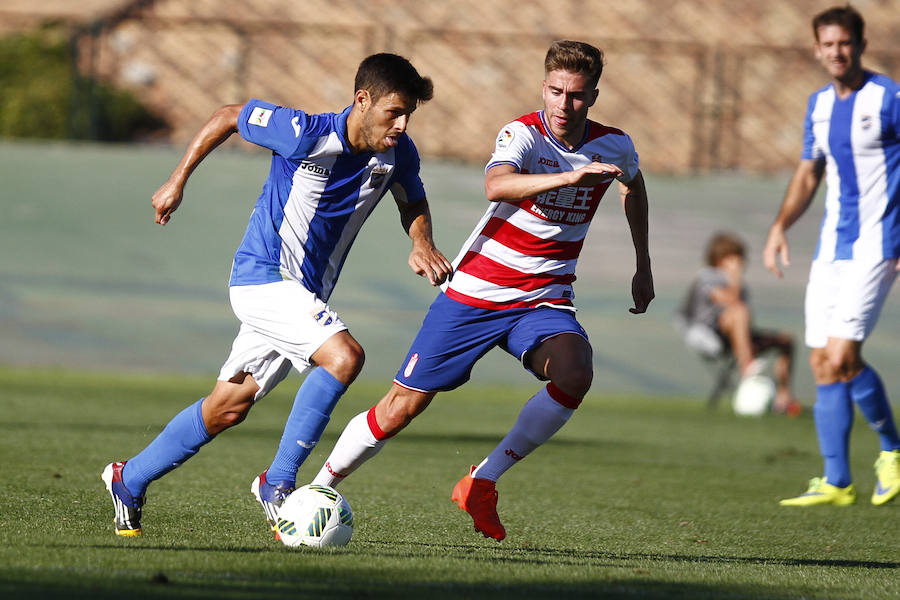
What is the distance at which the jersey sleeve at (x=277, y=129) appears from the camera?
15.9ft

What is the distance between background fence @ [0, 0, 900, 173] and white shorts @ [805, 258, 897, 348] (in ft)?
39.5

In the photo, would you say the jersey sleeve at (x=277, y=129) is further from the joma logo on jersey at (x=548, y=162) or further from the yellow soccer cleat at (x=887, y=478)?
the yellow soccer cleat at (x=887, y=478)

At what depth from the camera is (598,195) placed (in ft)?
17.1

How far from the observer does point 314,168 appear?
4906 mm

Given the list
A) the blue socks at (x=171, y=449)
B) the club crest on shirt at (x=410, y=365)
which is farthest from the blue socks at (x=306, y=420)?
the club crest on shirt at (x=410, y=365)

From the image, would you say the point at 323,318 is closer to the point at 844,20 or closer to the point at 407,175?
the point at 407,175

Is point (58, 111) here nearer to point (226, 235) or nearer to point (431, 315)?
point (226, 235)

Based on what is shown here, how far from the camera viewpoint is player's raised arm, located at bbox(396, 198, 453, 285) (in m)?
4.90

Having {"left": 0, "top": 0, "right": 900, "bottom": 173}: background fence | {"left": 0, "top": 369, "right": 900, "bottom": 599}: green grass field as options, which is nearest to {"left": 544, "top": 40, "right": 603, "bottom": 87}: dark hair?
{"left": 0, "top": 369, "right": 900, "bottom": 599}: green grass field

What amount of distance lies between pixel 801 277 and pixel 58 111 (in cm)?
1008

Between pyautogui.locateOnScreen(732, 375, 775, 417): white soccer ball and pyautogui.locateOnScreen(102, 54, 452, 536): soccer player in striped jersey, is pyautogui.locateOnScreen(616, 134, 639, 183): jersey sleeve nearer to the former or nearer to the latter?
pyautogui.locateOnScreen(102, 54, 452, 536): soccer player in striped jersey

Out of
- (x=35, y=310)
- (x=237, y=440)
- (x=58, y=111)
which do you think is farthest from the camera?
(x=58, y=111)

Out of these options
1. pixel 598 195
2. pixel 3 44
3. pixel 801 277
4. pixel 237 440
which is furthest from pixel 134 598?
pixel 3 44

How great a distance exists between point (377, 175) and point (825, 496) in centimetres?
307
